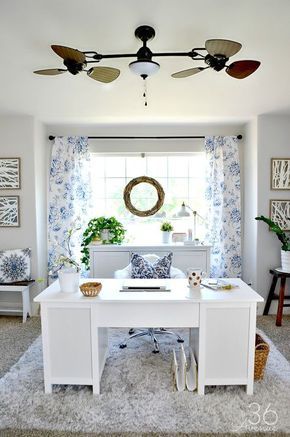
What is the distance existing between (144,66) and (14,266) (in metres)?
2.94

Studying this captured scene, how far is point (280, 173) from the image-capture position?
3928 millimetres

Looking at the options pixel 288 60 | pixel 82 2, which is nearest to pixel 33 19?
pixel 82 2

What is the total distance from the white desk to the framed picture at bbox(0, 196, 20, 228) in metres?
1.97

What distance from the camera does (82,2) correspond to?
1759mm

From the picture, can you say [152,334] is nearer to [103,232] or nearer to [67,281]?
[67,281]

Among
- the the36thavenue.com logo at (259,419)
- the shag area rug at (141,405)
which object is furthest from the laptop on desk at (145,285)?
the the36thavenue.com logo at (259,419)

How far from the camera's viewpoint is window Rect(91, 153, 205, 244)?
4.61 metres

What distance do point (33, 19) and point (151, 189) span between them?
2.86m

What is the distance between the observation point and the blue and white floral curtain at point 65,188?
4367mm

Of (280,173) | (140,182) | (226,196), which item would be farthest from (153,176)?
(280,173)

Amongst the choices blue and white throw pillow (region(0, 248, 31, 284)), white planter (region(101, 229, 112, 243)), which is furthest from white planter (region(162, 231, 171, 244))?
blue and white throw pillow (region(0, 248, 31, 284))

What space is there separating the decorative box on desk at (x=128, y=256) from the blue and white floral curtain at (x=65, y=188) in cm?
55

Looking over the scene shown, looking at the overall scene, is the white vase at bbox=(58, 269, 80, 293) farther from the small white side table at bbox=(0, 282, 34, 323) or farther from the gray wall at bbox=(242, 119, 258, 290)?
the gray wall at bbox=(242, 119, 258, 290)

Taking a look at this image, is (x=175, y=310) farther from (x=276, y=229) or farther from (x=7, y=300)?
(x=7, y=300)
